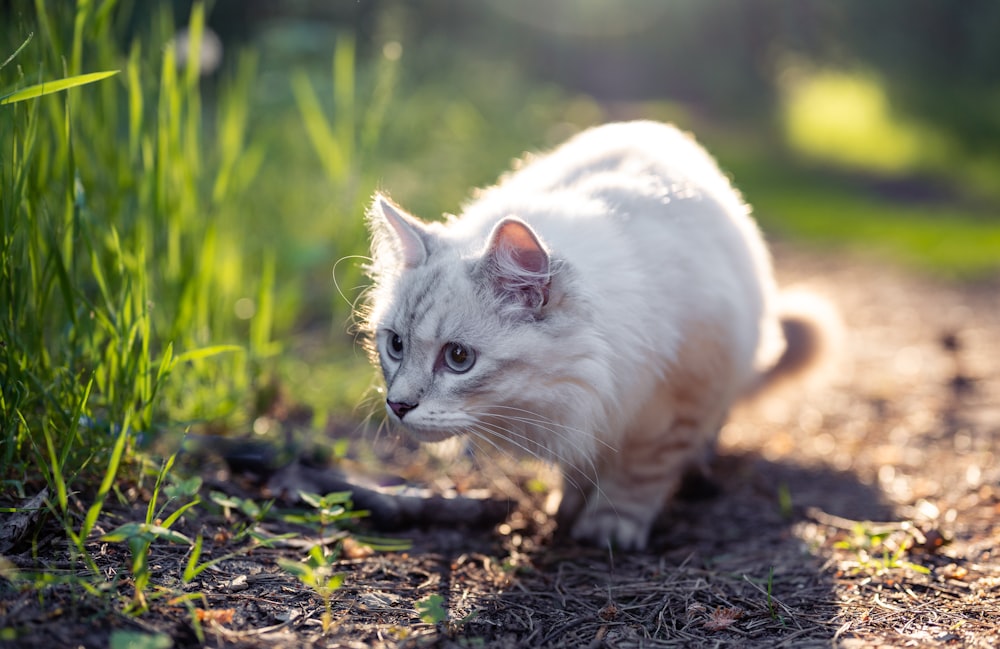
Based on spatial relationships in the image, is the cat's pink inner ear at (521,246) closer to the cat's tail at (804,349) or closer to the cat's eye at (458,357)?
the cat's eye at (458,357)

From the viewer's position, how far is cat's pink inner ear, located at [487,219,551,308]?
2006 millimetres

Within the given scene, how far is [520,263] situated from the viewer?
2.07 m

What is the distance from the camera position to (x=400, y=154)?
6.35m

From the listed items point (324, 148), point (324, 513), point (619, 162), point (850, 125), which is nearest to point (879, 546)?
point (619, 162)

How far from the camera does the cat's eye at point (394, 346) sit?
7.43 ft

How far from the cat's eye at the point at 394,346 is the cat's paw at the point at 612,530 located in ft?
2.72

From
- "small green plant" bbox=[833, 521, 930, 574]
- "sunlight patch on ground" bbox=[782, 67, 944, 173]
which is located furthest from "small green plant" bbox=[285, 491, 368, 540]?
"sunlight patch on ground" bbox=[782, 67, 944, 173]

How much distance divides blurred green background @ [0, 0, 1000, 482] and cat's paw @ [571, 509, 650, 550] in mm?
1093

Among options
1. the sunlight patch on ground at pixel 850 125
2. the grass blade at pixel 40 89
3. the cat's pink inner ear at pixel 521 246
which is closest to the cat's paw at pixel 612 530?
the cat's pink inner ear at pixel 521 246

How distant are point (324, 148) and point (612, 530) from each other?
6.62 feet

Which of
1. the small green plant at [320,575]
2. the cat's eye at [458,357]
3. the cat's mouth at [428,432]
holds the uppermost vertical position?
the cat's eye at [458,357]

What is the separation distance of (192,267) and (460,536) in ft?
3.98

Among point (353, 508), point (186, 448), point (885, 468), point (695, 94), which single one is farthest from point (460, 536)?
point (695, 94)

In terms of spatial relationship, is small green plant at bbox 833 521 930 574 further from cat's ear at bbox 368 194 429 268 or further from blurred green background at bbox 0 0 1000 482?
blurred green background at bbox 0 0 1000 482
